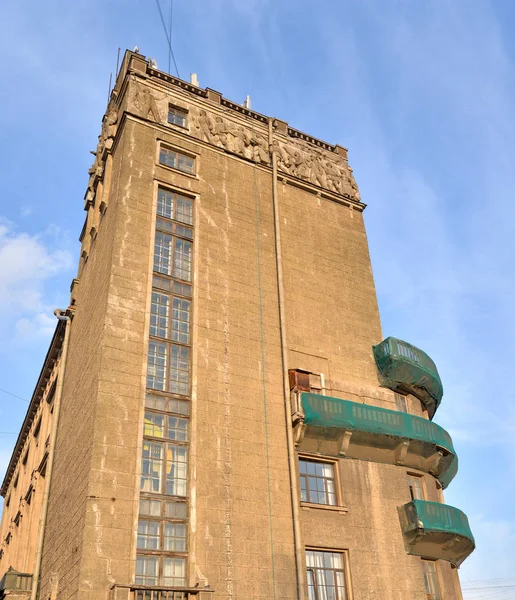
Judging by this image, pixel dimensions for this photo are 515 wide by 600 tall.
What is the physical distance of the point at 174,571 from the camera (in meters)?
21.5

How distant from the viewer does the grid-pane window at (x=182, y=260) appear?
28.1m

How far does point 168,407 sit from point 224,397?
234cm

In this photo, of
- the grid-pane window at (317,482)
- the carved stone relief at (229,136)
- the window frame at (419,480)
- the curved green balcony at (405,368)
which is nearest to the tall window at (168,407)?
the carved stone relief at (229,136)

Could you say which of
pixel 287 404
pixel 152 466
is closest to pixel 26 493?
pixel 152 466

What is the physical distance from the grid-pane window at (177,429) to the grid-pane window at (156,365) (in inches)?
52.9

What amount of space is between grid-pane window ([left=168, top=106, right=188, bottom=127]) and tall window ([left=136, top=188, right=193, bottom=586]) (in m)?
5.05

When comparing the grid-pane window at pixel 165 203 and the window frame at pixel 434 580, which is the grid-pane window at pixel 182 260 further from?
the window frame at pixel 434 580

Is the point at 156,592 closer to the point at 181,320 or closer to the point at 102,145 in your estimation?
the point at 181,320

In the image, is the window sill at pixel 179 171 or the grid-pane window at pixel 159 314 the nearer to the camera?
the grid-pane window at pixel 159 314

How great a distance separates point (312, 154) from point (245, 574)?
24212 millimetres

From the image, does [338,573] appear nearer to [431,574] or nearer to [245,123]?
[431,574]

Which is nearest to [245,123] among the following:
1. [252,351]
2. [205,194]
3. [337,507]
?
[205,194]

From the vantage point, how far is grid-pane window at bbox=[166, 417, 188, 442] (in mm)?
23891

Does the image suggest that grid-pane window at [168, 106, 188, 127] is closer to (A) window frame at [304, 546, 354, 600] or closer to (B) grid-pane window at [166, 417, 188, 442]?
(B) grid-pane window at [166, 417, 188, 442]
